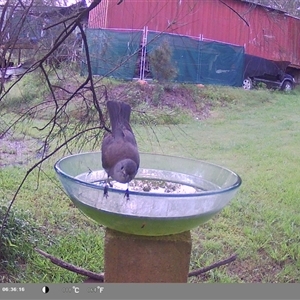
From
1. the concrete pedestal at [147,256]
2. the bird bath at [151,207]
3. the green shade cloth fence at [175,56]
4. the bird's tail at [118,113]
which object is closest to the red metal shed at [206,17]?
the green shade cloth fence at [175,56]

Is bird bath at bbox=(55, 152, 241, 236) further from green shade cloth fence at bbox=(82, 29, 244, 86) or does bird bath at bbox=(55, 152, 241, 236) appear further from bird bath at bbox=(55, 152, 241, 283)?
green shade cloth fence at bbox=(82, 29, 244, 86)

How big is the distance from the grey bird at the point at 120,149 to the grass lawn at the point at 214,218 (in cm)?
25

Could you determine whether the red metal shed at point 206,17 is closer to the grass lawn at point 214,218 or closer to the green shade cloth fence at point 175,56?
the green shade cloth fence at point 175,56

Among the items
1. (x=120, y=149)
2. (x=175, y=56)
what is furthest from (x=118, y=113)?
(x=175, y=56)

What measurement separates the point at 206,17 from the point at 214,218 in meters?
0.82

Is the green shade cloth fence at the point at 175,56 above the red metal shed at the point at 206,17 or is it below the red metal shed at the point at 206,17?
below

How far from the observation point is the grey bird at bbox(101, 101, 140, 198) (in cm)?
94

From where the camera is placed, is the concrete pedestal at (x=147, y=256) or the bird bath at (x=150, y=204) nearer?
the bird bath at (x=150, y=204)

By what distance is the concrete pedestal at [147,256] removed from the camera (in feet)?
2.61

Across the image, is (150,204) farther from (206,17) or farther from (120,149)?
(206,17)

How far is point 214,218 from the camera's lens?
1.57 metres

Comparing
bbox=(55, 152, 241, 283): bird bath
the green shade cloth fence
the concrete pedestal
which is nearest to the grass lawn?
the green shade cloth fence

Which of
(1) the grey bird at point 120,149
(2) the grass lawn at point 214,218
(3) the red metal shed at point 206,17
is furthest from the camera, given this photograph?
(2) the grass lawn at point 214,218

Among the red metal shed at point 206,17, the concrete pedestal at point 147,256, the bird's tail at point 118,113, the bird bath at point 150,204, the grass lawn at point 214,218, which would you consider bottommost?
the grass lawn at point 214,218
